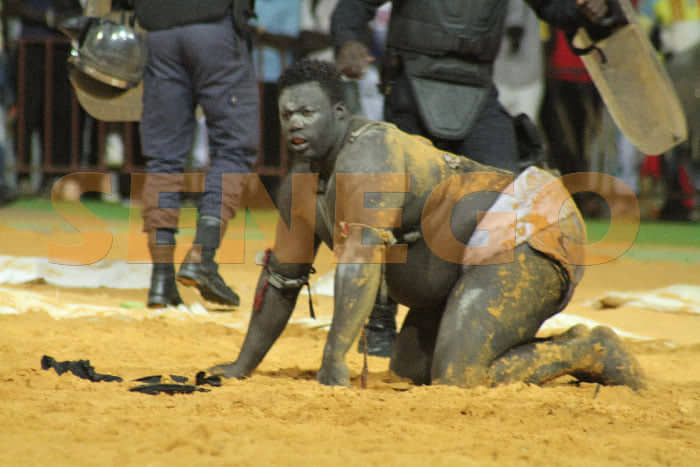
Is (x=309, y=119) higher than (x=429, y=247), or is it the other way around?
(x=309, y=119)

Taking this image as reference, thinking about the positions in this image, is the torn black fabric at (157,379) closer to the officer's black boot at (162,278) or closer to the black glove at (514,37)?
the officer's black boot at (162,278)

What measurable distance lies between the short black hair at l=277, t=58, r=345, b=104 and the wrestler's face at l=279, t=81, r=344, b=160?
0.01m

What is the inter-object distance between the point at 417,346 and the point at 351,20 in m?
1.47

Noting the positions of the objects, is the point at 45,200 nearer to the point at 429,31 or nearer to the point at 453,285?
the point at 429,31

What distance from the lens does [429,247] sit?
257 cm

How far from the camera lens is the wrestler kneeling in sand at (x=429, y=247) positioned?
2.36 m

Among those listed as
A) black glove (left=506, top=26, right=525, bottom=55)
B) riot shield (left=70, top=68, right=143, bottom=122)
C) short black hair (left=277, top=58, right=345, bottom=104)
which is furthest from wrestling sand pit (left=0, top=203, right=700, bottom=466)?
black glove (left=506, top=26, right=525, bottom=55)

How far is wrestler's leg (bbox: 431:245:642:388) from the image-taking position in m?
2.42

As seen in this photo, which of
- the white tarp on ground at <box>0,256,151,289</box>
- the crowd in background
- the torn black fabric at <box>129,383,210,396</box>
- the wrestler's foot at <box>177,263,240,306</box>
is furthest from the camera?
the crowd in background

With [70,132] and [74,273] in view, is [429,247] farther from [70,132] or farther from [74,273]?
[70,132]

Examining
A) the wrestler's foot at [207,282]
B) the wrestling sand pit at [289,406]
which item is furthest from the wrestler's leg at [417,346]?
the wrestler's foot at [207,282]

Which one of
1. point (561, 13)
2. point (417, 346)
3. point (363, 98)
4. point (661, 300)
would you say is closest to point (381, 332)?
point (417, 346)

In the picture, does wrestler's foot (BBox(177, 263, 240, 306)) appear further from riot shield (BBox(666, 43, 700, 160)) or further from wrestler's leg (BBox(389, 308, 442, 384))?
riot shield (BBox(666, 43, 700, 160))

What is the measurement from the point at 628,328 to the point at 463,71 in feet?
4.70
